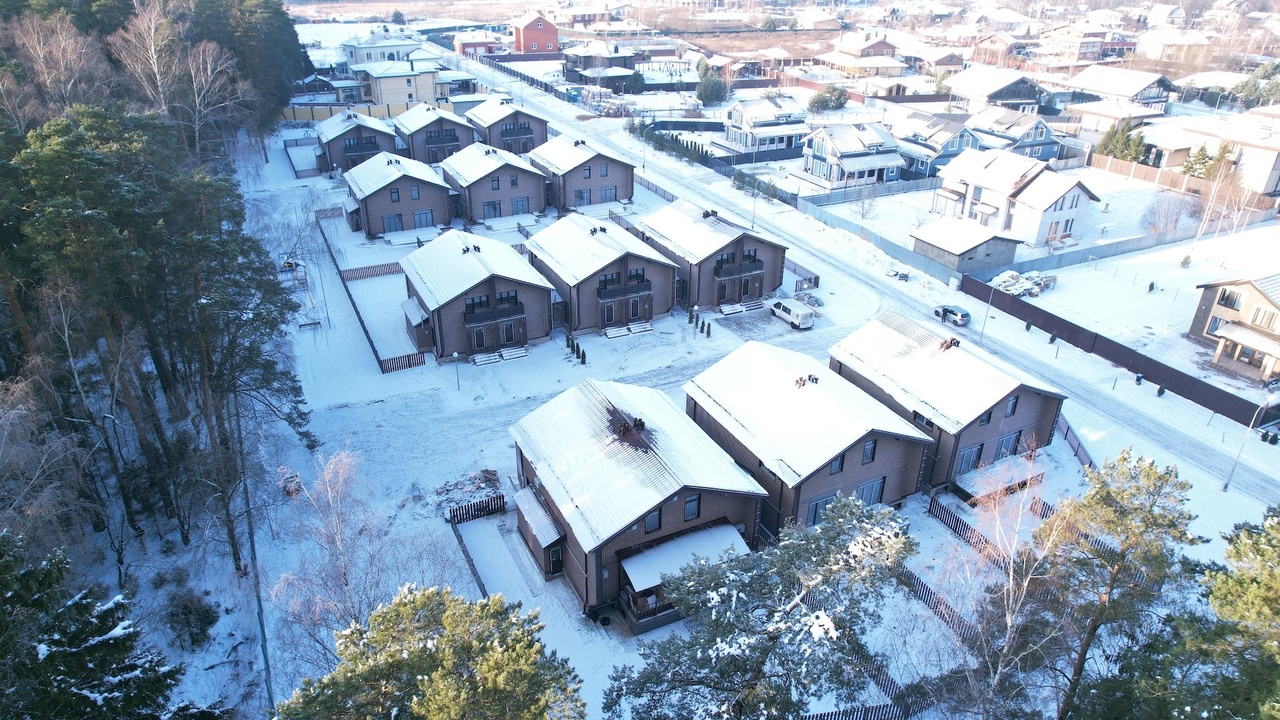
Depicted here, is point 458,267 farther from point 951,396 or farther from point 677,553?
point 951,396

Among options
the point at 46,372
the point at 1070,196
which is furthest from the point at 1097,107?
the point at 46,372

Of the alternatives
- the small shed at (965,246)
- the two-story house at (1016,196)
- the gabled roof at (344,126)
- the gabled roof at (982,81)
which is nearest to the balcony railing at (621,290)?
the small shed at (965,246)

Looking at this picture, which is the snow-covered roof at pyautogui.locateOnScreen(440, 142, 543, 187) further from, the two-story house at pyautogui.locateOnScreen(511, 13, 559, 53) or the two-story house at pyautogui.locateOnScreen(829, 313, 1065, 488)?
the two-story house at pyautogui.locateOnScreen(511, 13, 559, 53)

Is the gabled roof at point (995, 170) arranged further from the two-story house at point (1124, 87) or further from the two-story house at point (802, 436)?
the two-story house at point (1124, 87)

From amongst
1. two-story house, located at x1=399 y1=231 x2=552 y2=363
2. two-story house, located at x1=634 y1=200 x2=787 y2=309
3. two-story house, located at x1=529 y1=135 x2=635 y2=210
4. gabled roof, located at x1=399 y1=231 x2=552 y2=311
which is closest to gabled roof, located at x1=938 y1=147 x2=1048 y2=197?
two-story house, located at x1=634 y1=200 x2=787 y2=309

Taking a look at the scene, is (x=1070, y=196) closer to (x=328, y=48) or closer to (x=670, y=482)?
(x=670, y=482)

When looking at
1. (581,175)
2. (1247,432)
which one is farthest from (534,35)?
(1247,432)

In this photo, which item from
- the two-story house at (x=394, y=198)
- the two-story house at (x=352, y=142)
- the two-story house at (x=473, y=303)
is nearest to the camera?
the two-story house at (x=473, y=303)
